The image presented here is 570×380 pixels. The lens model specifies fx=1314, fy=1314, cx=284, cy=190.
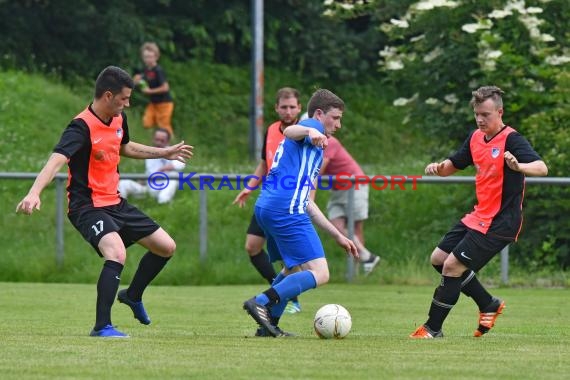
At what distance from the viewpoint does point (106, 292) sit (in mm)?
9094

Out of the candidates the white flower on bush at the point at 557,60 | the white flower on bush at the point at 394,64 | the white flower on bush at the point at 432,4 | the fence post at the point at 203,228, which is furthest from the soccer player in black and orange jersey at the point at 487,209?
the white flower on bush at the point at 394,64

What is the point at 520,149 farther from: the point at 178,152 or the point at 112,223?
the point at 112,223

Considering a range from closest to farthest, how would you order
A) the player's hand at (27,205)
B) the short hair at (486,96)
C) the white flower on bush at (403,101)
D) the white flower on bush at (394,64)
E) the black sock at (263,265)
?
the player's hand at (27,205) → the short hair at (486,96) → the black sock at (263,265) → the white flower on bush at (394,64) → the white flower on bush at (403,101)

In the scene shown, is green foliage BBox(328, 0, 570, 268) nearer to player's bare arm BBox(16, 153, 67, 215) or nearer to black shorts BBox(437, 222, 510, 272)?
black shorts BBox(437, 222, 510, 272)

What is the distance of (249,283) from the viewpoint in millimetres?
16312

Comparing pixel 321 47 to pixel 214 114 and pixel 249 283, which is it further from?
pixel 249 283

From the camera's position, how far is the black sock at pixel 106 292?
29.7 ft

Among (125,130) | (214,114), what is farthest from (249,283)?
(214,114)

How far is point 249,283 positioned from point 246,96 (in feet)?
38.8

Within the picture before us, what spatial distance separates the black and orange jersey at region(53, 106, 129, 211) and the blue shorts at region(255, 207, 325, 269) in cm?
116

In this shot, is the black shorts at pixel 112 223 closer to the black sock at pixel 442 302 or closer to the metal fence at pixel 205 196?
the black sock at pixel 442 302

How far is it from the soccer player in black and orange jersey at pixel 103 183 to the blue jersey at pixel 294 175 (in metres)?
1.12

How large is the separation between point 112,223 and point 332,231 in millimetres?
1573

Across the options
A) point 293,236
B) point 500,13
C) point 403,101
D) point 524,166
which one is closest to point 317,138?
point 293,236
